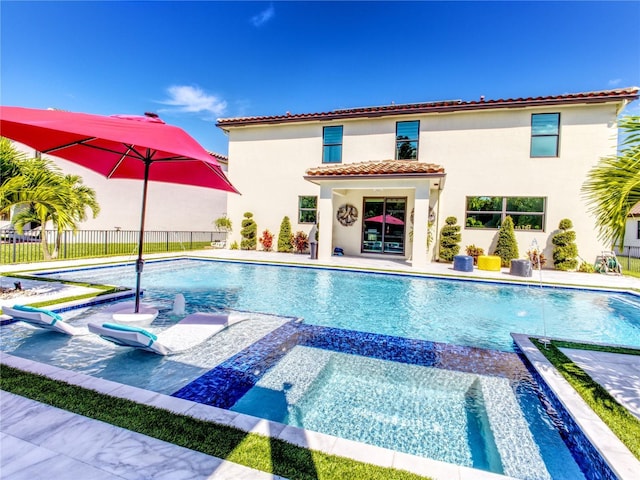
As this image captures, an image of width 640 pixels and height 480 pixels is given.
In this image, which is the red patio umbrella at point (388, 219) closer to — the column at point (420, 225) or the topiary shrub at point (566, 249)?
the column at point (420, 225)

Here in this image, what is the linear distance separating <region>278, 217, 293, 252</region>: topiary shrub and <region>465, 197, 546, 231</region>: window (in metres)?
8.99

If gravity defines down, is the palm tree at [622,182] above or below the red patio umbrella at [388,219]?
below

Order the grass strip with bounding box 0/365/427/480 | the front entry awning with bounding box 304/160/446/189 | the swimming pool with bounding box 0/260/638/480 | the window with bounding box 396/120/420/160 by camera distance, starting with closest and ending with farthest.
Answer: the grass strip with bounding box 0/365/427/480
the swimming pool with bounding box 0/260/638/480
the front entry awning with bounding box 304/160/446/189
the window with bounding box 396/120/420/160

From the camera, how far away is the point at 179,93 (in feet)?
65.4

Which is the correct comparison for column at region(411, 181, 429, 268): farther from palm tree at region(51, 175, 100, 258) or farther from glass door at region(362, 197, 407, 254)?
palm tree at region(51, 175, 100, 258)

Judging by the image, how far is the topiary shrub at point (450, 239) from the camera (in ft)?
50.0

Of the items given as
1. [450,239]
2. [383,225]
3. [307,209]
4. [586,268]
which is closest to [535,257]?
[586,268]

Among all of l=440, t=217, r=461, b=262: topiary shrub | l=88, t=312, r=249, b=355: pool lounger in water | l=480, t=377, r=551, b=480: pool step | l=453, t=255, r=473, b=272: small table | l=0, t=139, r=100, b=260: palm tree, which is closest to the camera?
l=480, t=377, r=551, b=480: pool step

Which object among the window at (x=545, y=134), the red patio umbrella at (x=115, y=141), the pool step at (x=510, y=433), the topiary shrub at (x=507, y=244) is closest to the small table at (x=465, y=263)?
the topiary shrub at (x=507, y=244)

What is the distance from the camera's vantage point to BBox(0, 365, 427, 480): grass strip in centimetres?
230

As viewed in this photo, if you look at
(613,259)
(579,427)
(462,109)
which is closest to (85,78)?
(462,109)

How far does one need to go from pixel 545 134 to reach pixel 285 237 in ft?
43.5

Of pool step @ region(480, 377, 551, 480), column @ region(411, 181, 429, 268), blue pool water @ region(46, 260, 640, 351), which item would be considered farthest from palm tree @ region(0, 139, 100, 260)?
column @ region(411, 181, 429, 268)

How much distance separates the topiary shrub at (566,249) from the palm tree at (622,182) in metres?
12.9
